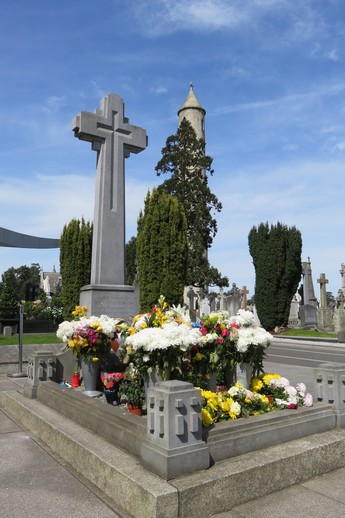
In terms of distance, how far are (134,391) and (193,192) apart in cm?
3568

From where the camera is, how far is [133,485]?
324 cm

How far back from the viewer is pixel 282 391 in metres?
5.12

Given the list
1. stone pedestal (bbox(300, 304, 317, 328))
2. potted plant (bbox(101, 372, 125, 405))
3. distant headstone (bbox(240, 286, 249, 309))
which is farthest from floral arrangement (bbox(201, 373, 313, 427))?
distant headstone (bbox(240, 286, 249, 309))

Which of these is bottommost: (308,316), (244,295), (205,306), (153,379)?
(308,316)

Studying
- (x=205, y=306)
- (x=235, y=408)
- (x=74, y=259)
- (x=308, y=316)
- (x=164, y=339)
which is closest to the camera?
(x=235, y=408)

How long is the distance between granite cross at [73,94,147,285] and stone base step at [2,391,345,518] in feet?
12.6

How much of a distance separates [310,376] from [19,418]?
695 cm

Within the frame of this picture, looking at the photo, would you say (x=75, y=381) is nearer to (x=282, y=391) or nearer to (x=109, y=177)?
(x=282, y=391)

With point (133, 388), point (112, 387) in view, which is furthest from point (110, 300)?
point (133, 388)

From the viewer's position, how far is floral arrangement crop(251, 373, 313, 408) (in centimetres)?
487

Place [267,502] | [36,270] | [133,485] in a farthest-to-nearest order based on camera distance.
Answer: [36,270] < [267,502] < [133,485]

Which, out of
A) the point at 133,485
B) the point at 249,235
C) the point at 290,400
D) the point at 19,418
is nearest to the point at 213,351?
the point at 290,400

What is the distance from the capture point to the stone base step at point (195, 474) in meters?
3.13

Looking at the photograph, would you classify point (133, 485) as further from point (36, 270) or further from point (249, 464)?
point (36, 270)
